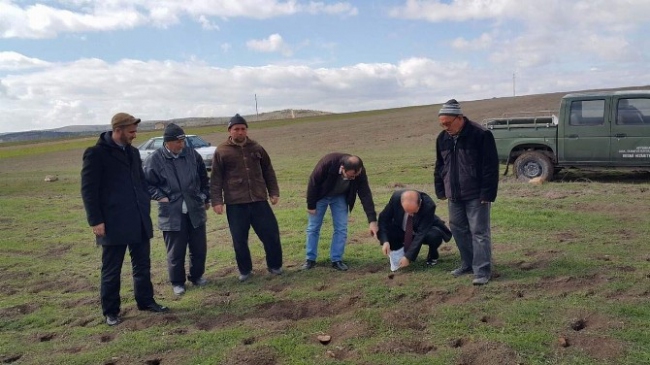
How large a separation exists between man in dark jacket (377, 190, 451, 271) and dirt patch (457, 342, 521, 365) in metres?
2.00

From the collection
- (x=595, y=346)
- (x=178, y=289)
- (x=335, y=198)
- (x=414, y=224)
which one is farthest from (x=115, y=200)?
(x=595, y=346)

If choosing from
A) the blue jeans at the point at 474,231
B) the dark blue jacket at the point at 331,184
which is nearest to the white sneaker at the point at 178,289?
the dark blue jacket at the point at 331,184

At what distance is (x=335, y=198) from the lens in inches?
245

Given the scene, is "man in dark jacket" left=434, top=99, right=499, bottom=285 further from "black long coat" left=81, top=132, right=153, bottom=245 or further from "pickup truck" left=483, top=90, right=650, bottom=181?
"pickup truck" left=483, top=90, right=650, bottom=181

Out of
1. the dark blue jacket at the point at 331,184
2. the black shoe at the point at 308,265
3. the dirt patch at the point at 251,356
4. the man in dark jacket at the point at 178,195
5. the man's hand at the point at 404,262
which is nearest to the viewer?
the dirt patch at the point at 251,356

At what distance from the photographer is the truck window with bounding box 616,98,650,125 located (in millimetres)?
10375

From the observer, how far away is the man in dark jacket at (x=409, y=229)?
587 cm

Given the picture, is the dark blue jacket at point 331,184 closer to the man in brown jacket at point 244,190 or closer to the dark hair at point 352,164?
the dark hair at point 352,164

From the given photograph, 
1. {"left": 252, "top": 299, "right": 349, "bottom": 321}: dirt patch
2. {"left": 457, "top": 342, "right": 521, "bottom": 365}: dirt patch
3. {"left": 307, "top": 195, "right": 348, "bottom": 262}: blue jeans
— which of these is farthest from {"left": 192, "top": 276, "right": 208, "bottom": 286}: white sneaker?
{"left": 457, "top": 342, "right": 521, "bottom": 365}: dirt patch

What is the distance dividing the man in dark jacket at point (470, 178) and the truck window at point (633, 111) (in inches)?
271

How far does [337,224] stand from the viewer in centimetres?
625

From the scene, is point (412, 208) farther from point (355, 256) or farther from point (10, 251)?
point (10, 251)

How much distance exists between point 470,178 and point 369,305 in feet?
5.19

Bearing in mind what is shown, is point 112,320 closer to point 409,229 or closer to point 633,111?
point 409,229
